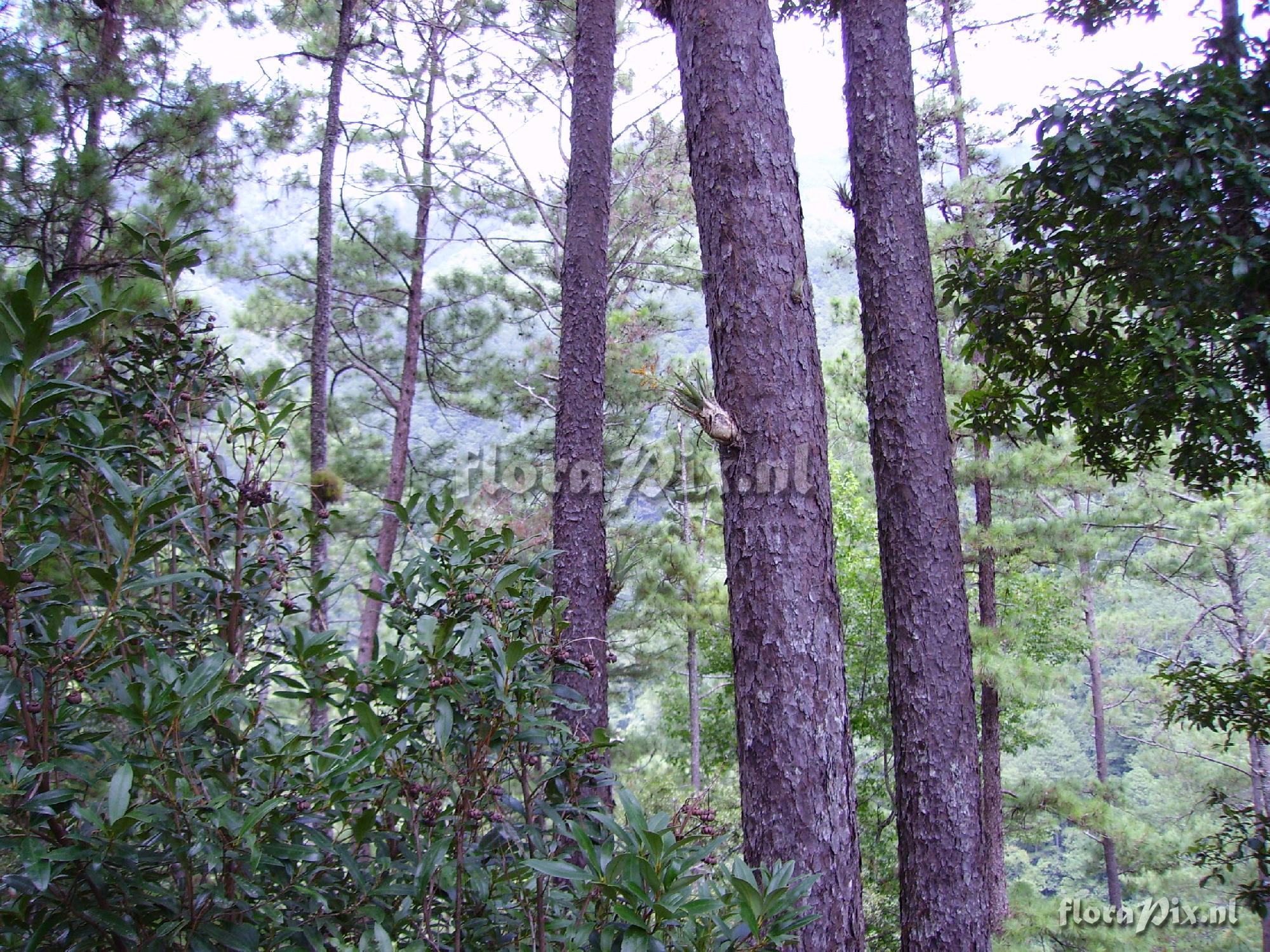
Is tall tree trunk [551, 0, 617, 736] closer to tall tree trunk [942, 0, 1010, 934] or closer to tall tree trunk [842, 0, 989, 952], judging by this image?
tall tree trunk [842, 0, 989, 952]

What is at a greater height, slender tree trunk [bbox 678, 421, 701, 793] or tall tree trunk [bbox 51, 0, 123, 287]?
tall tree trunk [bbox 51, 0, 123, 287]

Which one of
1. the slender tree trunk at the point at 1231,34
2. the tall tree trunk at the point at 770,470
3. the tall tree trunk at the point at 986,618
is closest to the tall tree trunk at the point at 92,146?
the tall tree trunk at the point at 770,470

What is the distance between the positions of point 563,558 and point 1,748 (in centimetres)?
288

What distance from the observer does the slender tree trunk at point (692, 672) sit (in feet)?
30.9

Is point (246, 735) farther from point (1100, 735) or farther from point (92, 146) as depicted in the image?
point (1100, 735)

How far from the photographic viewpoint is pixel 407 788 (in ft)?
3.92

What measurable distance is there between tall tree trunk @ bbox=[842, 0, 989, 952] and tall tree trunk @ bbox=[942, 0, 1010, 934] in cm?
339

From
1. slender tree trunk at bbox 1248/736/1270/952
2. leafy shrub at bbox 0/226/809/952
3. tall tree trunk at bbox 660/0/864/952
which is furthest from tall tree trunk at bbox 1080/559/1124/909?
leafy shrub at bbox 0/226/809/952

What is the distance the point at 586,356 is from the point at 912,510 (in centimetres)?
188

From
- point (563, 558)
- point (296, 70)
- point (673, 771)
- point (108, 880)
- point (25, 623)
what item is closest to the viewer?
point (108, 880)

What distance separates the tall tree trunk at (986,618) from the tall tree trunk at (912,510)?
11.1ft

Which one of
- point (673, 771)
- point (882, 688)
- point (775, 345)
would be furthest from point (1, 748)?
point (673, 771)

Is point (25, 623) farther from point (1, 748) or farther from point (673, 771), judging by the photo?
point (673, 771)

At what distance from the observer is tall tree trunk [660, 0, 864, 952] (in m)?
1.93
